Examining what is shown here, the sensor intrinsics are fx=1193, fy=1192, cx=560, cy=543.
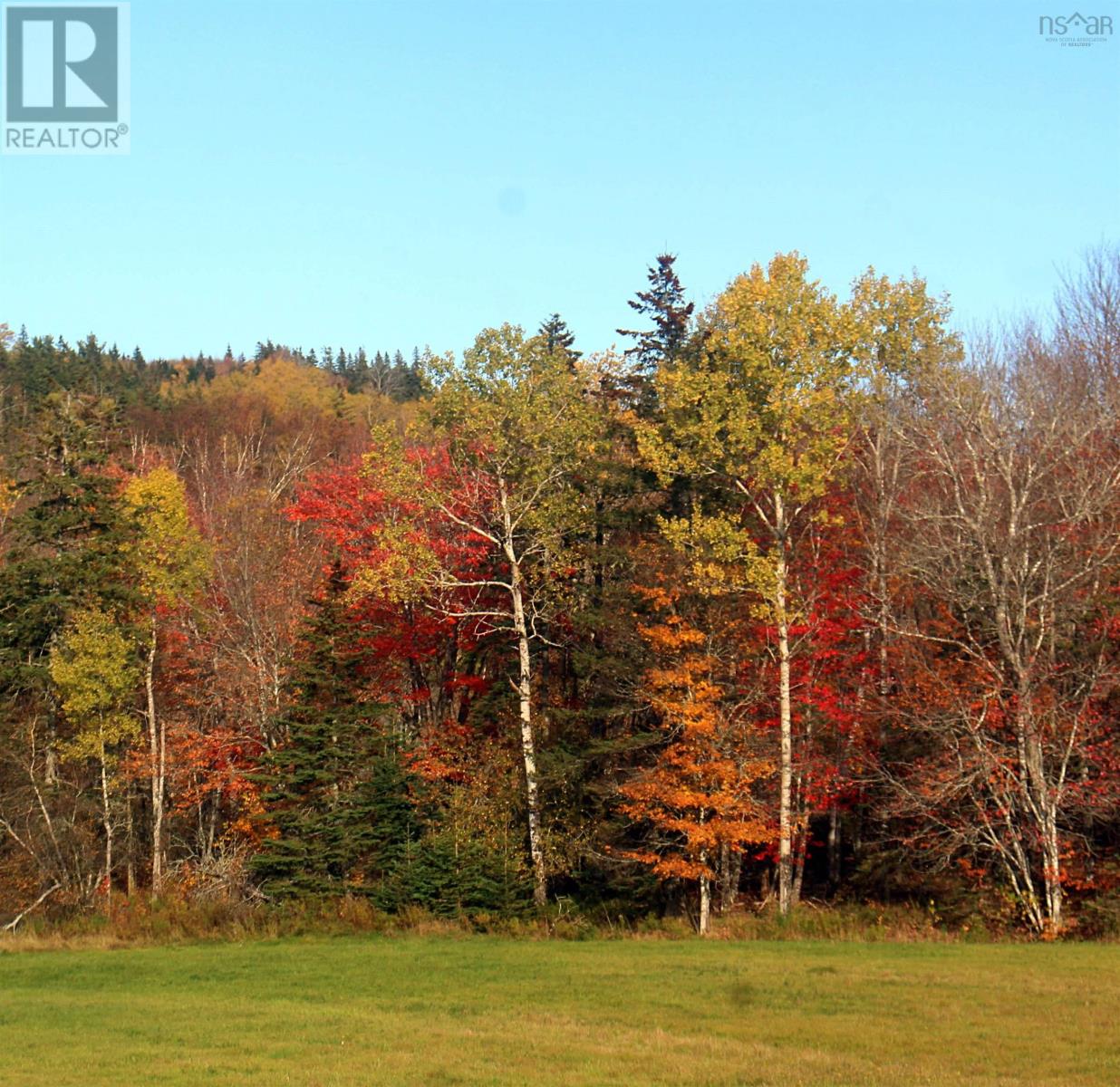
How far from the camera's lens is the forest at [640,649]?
2639 centimetres

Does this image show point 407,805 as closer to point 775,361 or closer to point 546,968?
point 546,968

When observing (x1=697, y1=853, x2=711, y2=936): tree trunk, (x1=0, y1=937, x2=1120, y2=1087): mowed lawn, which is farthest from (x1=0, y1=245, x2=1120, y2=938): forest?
(x1=0, y1=937, x2=1120, y2=1087): mowed lawn

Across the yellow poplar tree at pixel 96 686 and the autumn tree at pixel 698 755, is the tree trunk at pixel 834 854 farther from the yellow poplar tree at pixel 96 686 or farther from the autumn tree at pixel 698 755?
the yellow poplar tree at pixel 96 686

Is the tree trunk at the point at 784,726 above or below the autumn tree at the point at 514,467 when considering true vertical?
below

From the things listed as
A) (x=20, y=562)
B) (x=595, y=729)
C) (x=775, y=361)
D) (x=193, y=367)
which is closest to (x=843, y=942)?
(x=595, y=729)

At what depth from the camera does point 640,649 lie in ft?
99.4

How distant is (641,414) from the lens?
3406 cm

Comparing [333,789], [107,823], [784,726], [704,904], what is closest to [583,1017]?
[704,904]

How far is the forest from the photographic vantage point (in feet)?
86.6

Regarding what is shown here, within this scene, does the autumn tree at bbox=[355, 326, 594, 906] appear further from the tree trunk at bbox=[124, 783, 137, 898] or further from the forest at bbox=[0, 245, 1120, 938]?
the tree trunk at bbox=[124, 783, 137, 898]

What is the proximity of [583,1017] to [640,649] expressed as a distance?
13837 mm

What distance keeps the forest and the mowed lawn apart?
511cm

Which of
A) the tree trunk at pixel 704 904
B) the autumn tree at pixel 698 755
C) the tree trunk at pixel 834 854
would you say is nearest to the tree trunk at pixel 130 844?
the autumn tree at pixel 698 755

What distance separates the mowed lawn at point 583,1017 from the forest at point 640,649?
511 centimetres
